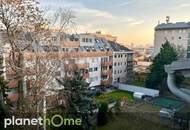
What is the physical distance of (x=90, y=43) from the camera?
27.3 metres

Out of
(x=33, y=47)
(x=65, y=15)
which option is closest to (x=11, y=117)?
(x=33, y=47)

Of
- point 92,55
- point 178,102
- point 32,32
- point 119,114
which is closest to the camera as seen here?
point 32,32

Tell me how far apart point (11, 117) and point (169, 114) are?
11000 millimetres

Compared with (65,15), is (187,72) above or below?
below

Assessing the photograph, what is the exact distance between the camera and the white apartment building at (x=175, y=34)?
40.7 meters

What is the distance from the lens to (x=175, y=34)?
42.2m

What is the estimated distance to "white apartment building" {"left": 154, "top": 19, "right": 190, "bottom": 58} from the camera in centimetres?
4072

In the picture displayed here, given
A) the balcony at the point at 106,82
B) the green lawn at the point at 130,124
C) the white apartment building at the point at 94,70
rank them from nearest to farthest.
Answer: the green lawn at the point at 130,124 < the white apartment building at the point at 94,70 < the balcony at the point at 106,82

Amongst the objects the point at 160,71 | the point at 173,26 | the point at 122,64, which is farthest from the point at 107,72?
the point at 173,26

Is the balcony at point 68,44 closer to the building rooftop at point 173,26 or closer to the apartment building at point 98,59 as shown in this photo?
the apartment building at point 98,59

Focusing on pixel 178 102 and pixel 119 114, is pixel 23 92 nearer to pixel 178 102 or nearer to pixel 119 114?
pixel 119 114

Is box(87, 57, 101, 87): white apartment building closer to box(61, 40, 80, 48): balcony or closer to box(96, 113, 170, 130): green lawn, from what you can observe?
box(61, 40, 80, 48): balcony

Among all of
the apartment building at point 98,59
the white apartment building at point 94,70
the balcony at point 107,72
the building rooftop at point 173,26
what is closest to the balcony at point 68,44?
the apartment building at point 98,59

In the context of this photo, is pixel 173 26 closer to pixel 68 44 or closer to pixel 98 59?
pixel 98 59
